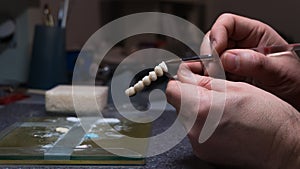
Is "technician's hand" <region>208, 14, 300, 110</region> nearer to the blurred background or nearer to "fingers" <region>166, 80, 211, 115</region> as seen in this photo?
"fingers" <region>166, 80, 211, 115</region>

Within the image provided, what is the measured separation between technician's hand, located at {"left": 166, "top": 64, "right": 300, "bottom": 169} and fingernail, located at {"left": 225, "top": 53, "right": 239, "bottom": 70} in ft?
0.20

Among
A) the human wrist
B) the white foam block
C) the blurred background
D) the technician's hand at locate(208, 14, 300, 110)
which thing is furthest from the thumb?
the blurred background

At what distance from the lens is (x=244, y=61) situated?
501 millimetres

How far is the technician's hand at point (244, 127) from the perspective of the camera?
0.41m

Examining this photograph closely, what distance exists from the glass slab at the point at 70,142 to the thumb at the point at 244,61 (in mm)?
177

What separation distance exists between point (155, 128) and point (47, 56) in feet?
1.56

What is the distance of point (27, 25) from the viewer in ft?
3.52

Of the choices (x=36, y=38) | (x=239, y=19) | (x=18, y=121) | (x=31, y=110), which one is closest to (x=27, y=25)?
(x=36, y=38)

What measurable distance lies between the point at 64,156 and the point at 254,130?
0.82ft

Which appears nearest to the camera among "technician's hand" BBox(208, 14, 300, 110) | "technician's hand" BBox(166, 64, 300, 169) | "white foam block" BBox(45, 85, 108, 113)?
"technician's hand" BBox(166, 64, 300, 169)

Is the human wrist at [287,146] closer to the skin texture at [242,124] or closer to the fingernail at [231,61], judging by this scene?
the skin texture at [242,124]

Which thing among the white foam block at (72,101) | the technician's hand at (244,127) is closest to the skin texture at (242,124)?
the technician's hand at (244,127)

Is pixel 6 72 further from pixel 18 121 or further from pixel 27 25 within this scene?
pixel 18 121

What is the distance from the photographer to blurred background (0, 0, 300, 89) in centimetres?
104
